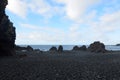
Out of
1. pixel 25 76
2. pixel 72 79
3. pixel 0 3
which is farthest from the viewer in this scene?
pixel 0 3

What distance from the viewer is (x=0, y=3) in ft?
203

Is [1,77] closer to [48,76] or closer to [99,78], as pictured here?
[48,76]

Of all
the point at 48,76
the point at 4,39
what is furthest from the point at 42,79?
the point at 4,39

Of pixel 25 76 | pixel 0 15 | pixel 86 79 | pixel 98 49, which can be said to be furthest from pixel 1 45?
pixel 98 49

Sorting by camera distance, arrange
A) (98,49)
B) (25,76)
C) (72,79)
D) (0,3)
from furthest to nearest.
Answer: (98,49), (0,3), (25,76), (72,79)

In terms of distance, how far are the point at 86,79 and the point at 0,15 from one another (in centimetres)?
3873

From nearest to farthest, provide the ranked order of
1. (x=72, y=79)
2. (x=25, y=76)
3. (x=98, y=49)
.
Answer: (x=72, y=79) < (x=25, y=76) < (x=98, y=49)

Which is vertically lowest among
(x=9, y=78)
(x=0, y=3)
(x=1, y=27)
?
(x=9, y=78)

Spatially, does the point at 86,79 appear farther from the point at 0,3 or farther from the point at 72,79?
the point at 0,3

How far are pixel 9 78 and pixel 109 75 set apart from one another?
36.9 feet

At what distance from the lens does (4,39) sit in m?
63.8

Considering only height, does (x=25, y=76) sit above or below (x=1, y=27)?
below

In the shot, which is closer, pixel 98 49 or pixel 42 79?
pixel 42 79

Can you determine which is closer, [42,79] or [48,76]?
[42,79]
